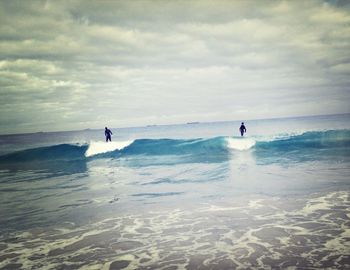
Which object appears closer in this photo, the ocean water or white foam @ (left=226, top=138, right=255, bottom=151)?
the ocean water

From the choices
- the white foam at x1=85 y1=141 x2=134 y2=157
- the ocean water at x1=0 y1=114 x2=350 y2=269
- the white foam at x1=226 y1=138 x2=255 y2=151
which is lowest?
the ocean water at x1=0 y1=114 x2=350 y2=269

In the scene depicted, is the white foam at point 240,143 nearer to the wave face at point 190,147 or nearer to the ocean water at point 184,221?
the wave face at point 190,147

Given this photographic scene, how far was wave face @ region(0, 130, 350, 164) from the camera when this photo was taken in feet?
87.5

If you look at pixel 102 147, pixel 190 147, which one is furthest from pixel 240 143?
pixel 102 147

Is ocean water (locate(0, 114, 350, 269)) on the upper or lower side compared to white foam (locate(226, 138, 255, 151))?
lower

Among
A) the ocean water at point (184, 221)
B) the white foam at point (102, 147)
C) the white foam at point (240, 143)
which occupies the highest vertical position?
the white foam at point (102, 147)

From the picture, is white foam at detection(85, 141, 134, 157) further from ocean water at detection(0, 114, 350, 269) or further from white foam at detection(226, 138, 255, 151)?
ocean water at detection(0, 114, 350, 269)

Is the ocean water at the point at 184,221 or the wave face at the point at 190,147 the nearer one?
the ocean water at the point at 184,221

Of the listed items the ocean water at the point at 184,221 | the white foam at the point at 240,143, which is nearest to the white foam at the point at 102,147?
the white foam at the point at 240,143

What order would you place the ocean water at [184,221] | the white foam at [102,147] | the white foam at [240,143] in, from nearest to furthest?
1. the ocean water at [184,221]
2. the white foam at [240,143]
3. the white foam at [102,147]

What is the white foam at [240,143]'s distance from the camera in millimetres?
28469

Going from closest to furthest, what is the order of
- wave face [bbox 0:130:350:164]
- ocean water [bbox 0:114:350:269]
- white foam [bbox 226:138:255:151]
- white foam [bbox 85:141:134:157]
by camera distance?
ocean water [bbox 0:114:350:269], wave face [bbox 0:130:350:164], white foam [bbox 226:138:255:151], white foam [bbox 85:141:134:157]

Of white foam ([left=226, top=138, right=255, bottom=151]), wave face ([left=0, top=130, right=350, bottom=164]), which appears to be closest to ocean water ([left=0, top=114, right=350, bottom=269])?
wave face ([left=0, top=130, right=350, bottom=164])

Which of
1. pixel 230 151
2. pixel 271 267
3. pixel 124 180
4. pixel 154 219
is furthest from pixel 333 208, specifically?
pixel 230 151
